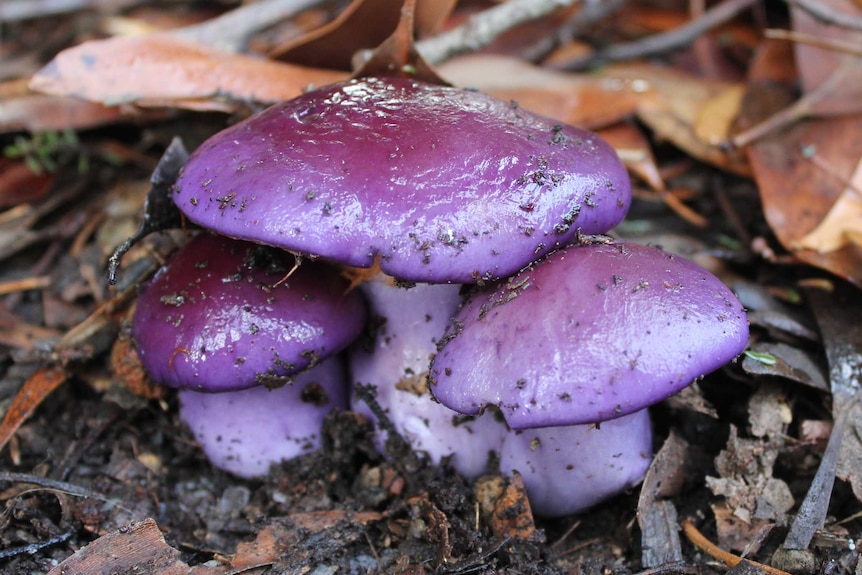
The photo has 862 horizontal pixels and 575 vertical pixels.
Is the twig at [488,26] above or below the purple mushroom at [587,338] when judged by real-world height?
above

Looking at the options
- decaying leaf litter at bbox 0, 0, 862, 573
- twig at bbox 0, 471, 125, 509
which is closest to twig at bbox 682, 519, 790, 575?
decaying leaf litter at bbox 0, 0, 862, 573

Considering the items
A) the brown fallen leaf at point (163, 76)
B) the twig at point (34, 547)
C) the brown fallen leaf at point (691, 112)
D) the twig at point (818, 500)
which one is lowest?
the twig at point (34, 547)

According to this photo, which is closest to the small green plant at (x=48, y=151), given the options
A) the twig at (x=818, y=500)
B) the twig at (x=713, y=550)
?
the twig at (x=713, y=550)

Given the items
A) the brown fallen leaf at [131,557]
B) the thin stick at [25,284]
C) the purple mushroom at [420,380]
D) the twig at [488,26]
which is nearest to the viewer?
the brown fallen leaf at [131,557]

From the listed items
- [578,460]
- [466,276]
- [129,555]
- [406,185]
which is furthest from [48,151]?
[578,460]

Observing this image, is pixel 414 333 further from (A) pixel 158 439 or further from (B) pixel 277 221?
(A) pixel 158 439

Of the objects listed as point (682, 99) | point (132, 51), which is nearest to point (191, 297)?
point (132, 51)

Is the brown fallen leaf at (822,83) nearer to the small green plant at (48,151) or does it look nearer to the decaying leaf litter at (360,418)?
the decaying leaf litter at (360,418)

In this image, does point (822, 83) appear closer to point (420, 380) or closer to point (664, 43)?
point (664, 43)
